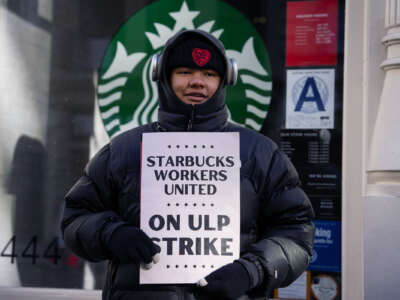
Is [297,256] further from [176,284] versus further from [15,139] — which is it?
[15,139]

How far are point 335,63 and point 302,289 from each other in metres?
1.67

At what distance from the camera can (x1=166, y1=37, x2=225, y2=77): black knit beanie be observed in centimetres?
216

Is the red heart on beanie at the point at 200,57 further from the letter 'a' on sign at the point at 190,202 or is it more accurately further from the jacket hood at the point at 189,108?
the letter 'a' on sign at the point at 190,202

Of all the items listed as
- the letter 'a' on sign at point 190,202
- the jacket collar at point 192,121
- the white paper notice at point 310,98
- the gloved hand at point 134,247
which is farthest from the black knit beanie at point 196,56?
the white paper notice at point 310,98

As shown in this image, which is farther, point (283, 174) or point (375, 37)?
point (375, 37)

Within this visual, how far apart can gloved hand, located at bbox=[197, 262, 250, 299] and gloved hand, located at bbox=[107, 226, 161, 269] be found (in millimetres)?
189

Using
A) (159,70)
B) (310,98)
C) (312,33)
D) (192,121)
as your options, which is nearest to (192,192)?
(192,121)

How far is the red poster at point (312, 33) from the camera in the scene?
4289mm

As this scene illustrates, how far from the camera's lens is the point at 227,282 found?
1.88 m

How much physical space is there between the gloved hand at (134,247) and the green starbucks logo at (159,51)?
8.37 ft

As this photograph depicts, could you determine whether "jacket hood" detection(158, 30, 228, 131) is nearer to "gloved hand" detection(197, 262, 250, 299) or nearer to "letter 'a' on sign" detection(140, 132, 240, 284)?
"letter 'a' on sign" detection(140, 132, 240, 284)

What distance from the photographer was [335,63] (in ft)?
14.0

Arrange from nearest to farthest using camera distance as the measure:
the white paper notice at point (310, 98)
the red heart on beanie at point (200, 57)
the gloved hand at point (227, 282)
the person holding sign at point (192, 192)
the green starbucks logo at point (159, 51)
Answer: the gloved hand at point (227, 282)
the person holding sign at point (192, 192)
the red heart on beanie at point (200, 57)
the white paper notice at point (310, 98)
the green starbucks logo at point (159, 51)

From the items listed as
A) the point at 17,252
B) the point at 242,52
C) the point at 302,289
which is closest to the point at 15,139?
the point at 17,252
